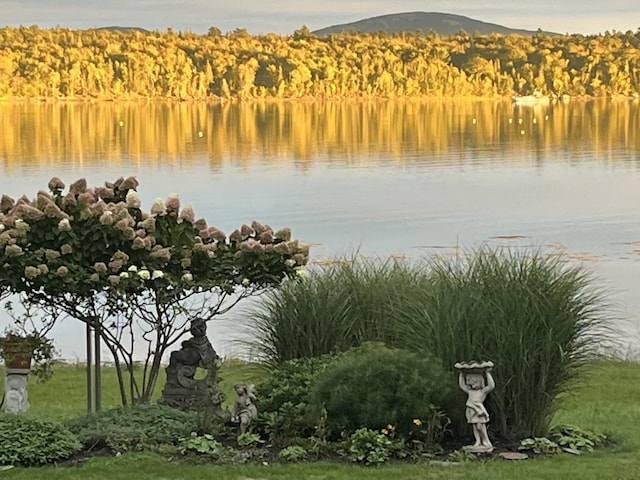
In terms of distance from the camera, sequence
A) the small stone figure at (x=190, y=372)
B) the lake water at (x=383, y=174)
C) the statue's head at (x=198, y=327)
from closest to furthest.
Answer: the small stone figure at (x=190, y=372)
the statue's head at (x=198, y=327)
the lake water at (x=383, y=174)

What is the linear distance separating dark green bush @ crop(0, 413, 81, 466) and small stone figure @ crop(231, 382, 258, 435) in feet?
3.37

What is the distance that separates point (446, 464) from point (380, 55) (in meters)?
140

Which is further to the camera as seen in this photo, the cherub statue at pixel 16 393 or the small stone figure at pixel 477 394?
the cherub statue at pixel 16 393

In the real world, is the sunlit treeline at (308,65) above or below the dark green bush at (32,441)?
above

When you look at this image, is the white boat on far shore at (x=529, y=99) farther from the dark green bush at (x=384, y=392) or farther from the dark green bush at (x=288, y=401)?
the dark green bush at (x=384, y=392)

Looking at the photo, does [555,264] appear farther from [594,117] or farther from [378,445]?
[594,117]

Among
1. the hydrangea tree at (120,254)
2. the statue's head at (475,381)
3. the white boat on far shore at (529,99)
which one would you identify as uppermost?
the white boat on far shore at (529,99)

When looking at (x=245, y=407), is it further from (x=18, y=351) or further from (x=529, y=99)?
(x=529, y=99)

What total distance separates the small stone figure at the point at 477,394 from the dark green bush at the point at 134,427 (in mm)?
1755

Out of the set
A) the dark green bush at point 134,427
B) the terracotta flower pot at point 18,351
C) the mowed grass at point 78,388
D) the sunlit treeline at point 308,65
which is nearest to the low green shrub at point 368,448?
the dark green bush at point 134,427

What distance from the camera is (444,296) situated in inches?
314

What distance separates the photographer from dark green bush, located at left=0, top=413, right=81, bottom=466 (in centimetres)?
718

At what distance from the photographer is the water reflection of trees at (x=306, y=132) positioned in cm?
7562

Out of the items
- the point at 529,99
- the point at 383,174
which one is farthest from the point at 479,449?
the point at 529,99
